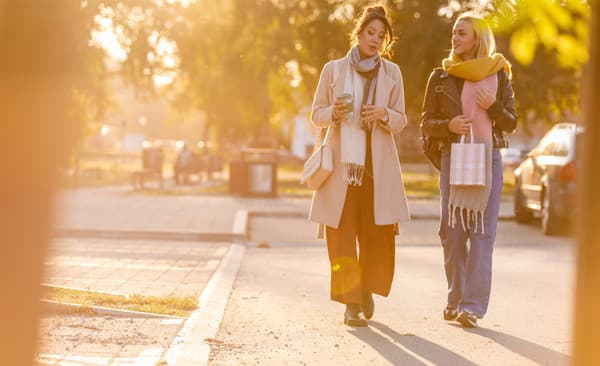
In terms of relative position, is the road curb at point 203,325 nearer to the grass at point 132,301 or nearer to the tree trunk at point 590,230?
the grass at point 132,301

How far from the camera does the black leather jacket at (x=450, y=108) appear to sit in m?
6.88

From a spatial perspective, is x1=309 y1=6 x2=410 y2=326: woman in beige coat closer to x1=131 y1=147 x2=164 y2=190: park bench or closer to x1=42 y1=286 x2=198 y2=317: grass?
x1=42 y1=286 x2=198 y2=317: grass

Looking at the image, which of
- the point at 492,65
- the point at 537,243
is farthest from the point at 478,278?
the point at 537,243

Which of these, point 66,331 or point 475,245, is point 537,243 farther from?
point 66,331

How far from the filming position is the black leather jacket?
6879 millimetres

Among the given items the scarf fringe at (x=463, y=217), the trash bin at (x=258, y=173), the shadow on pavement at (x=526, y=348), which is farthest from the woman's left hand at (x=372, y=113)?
the trash bin at (x=258, y=173)

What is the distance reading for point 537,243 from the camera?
1455cm

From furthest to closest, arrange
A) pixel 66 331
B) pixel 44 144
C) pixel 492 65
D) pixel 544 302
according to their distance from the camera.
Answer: pixel 544 302, pixel 492 65, pixel 66 331, pixel 44 144

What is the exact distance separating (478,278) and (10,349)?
3908 millimetres

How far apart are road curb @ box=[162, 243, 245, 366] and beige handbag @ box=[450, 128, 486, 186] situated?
1766mm

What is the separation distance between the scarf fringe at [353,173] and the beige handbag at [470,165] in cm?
60

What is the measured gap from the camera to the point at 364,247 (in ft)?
22.9

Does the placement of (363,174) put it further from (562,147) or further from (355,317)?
(562,147)

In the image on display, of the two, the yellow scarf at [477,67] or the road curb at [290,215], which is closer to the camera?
the yellow scarf at [477,67]
